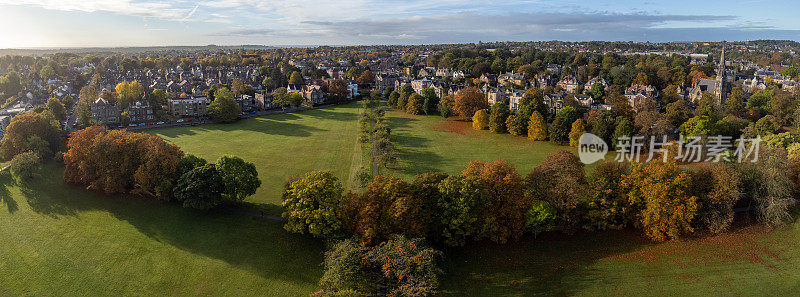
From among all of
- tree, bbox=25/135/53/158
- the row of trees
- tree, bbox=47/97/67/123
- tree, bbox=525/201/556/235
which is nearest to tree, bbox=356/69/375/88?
tree, bbox=47/97/67/123

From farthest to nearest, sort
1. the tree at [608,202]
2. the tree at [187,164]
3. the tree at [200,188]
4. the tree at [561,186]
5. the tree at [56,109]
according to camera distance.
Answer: the tree at [56,109]
the tree at [187,164]
the tree at [200,188]
the tree at [608,202]
the tree at [561,186]

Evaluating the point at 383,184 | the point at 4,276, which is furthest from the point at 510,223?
the point at 4,276

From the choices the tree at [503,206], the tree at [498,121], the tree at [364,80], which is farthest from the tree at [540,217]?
the tree at [364,80]

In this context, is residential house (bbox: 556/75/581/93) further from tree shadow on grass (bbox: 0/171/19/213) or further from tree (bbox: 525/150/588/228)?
tree shadow on grass (bbox: 0/171/19/213)

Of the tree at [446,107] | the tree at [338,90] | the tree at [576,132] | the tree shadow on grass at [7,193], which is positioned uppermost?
the tree at [338,90]

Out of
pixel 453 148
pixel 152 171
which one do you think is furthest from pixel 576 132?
pixel 152 171

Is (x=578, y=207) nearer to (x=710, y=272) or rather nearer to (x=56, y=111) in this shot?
(x=710, y=272)

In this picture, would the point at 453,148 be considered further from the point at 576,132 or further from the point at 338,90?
the point at 338,90

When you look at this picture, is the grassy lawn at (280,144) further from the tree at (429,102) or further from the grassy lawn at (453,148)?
the tree at (429,102)
